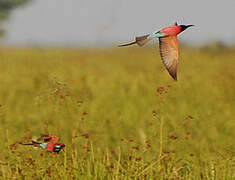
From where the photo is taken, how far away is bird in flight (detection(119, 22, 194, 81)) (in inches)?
57.7

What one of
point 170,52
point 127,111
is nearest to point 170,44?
point 170,52

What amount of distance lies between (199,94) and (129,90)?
3.74 ft

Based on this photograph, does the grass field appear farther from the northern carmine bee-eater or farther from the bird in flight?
the bird in flight

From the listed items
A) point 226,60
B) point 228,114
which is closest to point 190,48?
point 226,60

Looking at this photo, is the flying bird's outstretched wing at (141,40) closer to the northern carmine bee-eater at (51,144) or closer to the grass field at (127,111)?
the northern carmine bee-eater at (51,144)

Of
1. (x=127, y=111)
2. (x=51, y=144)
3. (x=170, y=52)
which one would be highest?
(x=170, y=52)

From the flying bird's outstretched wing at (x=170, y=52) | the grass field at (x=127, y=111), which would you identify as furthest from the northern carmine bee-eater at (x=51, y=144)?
the grass field at (x=127, y=111)

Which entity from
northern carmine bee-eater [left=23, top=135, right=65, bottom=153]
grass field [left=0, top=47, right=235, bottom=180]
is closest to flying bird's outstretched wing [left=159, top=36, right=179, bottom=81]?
northern carmine bee-eater [left=23, top=135, right=65, bottom=153]

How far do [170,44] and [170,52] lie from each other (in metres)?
0.03

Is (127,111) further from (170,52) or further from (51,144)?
(170,52)

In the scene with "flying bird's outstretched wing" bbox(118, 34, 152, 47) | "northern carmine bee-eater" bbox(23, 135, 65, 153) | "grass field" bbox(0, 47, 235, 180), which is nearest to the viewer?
"flying bird's outstretched wing" bbox(118, 34, 152, 47)

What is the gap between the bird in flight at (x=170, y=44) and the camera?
146cm

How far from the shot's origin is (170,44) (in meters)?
1.50

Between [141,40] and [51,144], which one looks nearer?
[141,40]
